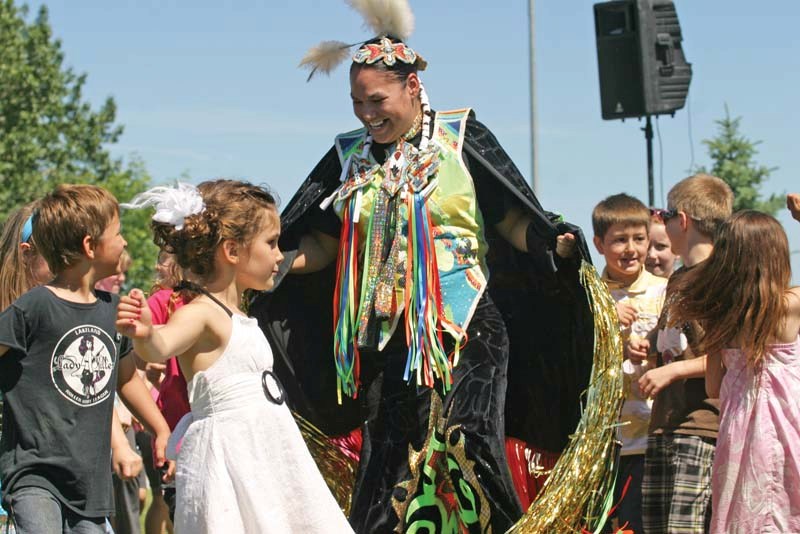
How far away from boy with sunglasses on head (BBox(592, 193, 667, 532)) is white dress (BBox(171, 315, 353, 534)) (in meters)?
2.10

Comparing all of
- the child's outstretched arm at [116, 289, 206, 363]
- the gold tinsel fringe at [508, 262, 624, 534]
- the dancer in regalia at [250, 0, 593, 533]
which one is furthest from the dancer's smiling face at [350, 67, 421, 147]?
the child's outstretched arm at [116, 289, 206, 363]

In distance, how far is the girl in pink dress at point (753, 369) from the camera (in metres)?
4.83

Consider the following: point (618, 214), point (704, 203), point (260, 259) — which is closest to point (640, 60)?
point (618, 214)

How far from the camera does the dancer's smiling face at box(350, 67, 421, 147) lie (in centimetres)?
536

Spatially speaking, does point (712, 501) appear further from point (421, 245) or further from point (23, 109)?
point (23, 109)

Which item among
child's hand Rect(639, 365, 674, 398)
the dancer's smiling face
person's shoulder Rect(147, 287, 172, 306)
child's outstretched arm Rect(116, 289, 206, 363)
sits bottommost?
child's hand Rect(639, 365, 674, 398)

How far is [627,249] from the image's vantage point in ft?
20.5

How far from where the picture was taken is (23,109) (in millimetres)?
31250

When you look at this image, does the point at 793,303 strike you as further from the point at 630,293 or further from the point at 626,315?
the point at 630,293

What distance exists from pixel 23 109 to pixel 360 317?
27648 millimetres

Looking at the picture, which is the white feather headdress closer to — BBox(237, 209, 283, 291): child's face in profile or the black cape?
the black cape

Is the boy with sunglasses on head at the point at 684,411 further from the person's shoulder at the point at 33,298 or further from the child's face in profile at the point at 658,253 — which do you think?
the person's shoulder at the point at 33,298

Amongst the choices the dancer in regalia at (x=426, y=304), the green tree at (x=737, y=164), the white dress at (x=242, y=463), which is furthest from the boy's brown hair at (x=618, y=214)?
the green tree at (x=737, y=164)

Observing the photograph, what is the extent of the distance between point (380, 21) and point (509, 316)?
4.54 feet
